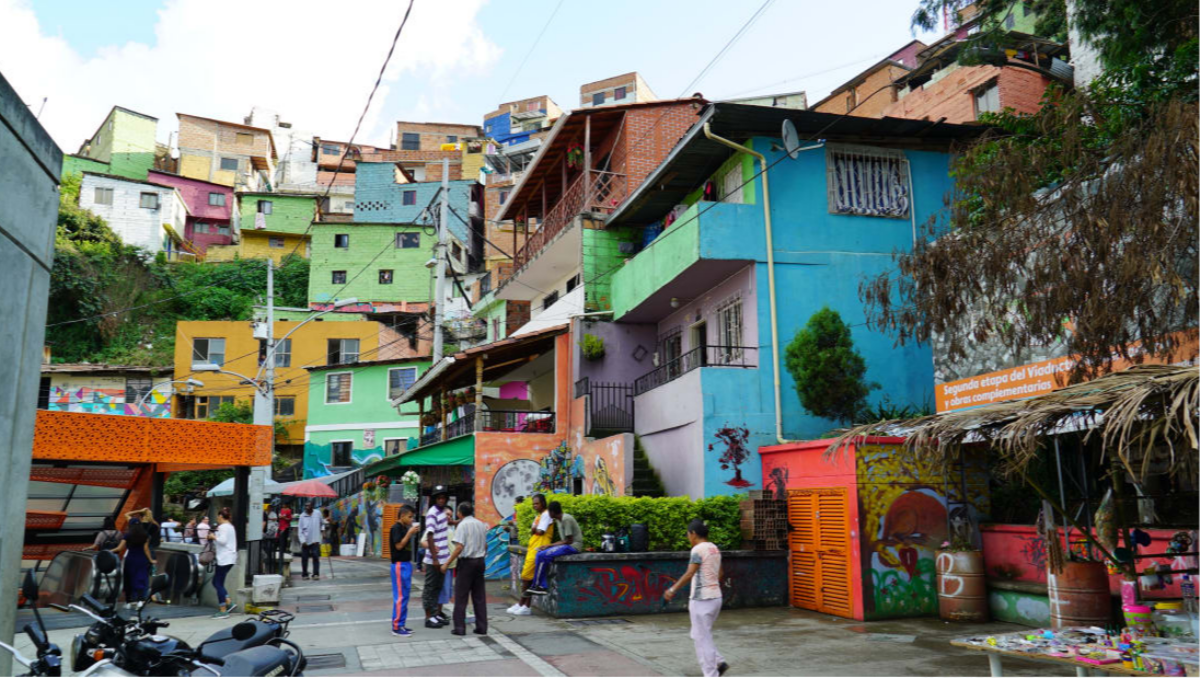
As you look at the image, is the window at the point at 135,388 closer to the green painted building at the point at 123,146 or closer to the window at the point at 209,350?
the window at the point at 209,350

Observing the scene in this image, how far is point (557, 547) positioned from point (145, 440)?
277 inches

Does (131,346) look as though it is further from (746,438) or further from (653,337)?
(746,438)

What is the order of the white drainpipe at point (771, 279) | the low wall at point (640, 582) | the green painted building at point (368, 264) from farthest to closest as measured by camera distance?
1. the green painted building at point (368, 264)
2. the white drainpipe at point (771, 279)
3. the low wall at point (640, 582)

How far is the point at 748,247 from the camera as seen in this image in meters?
16.5

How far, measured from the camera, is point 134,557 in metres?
13.2

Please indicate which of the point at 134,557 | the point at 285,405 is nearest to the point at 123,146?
the point at 285,405

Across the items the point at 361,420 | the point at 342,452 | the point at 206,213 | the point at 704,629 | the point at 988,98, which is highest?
the point at 206,213

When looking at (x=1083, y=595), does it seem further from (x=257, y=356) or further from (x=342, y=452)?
(x=257, y=356)

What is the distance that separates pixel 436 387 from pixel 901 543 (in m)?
15.5

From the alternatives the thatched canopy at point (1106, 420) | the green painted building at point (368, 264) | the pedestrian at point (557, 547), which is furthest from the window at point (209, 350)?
the thatched canopy at point (1106, 420)

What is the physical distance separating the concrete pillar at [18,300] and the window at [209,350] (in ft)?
122

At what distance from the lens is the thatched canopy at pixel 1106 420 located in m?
6.91

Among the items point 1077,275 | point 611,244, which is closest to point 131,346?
point 611,244

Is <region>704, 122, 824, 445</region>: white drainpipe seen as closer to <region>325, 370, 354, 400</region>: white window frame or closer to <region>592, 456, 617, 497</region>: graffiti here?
<region>592, 456, 617, 497</region>: graffiti
